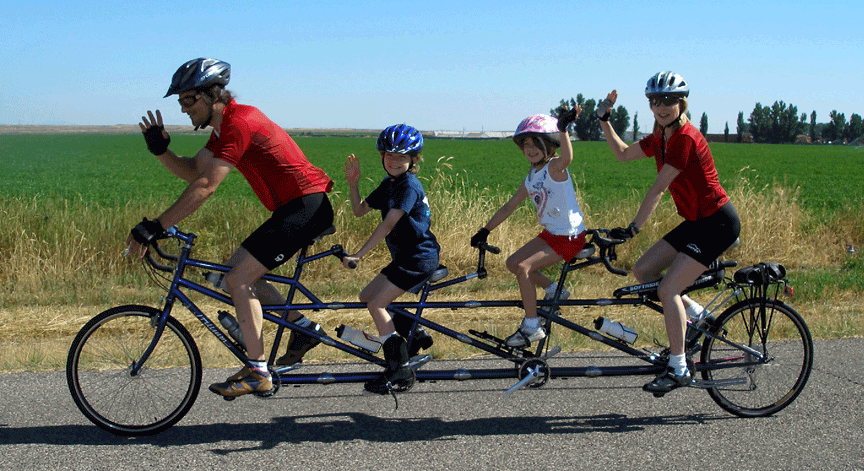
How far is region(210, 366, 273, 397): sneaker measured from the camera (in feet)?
12.9

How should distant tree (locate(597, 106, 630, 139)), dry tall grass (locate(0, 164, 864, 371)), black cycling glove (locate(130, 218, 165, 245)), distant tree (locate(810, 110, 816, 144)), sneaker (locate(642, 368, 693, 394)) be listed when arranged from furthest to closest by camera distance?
1. distant tree (locate(810, 110, 816, 144))
2. distant tree (locate(597, 106, 630, 139))
3. dry tall grass (locate(0, 164, 864, 371))
4. sneaker (locate(642, 368, 693, 394))
5. black cycling glove (locate(130, 218, 165, 245))

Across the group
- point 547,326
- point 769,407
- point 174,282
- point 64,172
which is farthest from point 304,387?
point 64,172

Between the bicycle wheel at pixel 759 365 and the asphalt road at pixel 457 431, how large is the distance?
0.35ft

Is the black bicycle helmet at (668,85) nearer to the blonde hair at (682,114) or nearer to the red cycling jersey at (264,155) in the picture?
the blonde hair at (682,114)

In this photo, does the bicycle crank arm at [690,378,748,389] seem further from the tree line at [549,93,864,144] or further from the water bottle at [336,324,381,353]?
the tree line at [549,93,864,144]

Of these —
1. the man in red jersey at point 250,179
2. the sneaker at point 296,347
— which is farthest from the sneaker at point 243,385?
the sneaker at point 296,347

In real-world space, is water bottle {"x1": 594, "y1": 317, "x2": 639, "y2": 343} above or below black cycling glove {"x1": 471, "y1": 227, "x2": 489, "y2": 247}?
below

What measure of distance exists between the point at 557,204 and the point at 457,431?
1.48m

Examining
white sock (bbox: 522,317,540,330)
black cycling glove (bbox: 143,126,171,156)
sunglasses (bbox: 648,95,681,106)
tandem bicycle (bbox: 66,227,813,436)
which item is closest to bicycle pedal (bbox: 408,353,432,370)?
tandem bicycle (bbox: 66,227,813,436)

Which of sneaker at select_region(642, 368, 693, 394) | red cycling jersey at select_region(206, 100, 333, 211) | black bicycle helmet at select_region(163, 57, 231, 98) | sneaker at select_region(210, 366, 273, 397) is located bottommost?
sneaker at select_region(642, 368, 693, 394)

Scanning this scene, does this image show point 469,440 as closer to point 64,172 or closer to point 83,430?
point 83,430

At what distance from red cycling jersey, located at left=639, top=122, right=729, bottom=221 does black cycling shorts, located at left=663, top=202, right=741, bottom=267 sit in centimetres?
4

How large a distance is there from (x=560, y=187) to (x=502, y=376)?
1.19m

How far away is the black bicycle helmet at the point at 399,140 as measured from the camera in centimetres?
409
